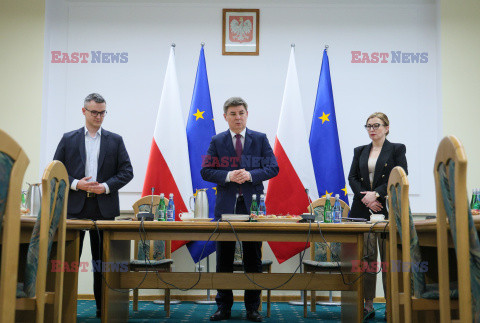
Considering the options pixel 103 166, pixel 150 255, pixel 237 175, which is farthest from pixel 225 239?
pixel 150 255

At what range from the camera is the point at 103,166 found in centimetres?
370

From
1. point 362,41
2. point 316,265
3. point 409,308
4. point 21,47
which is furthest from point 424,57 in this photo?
point 21,47

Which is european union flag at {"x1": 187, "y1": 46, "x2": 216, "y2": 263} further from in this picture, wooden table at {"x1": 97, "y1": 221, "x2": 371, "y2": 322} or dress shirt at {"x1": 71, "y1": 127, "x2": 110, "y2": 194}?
wooden table at {"x1": 97, "y1": 221, "x2": 371, "y2": 322}

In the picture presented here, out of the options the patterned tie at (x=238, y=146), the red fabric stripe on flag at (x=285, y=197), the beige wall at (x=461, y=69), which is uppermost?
the beige wall at (x=461, y=69)

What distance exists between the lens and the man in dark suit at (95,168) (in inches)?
139

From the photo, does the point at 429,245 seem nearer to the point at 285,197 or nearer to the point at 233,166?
the point at 233,166

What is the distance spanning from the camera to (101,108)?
368 centimetres

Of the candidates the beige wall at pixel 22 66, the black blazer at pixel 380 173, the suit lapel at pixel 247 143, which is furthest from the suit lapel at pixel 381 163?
the beige wall at pixel 22 66

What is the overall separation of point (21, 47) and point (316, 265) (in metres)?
3.60

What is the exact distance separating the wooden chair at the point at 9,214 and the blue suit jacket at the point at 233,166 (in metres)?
1.81

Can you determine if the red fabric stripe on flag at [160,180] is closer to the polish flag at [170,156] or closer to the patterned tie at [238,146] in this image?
the polish flag at [170,156]

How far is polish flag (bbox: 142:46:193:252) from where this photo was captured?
4715mm

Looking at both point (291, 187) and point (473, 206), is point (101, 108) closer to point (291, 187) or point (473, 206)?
point (291, 187)

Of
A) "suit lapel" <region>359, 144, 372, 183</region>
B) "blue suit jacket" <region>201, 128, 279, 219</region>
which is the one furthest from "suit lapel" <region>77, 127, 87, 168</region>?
"suit lapel" <region>359, 144, 372, 183</region>
